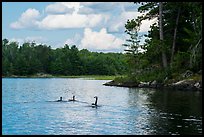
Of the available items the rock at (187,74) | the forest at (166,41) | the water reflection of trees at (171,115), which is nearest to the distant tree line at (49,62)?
the forest at (166,41)

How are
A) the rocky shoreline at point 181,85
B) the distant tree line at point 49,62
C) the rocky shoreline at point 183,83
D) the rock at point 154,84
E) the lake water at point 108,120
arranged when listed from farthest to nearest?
the distant tree line at point 49,62 → the rock at point 154,84 → the rocky shoreline at point 183,83 → the rocky shoreline at point 181,85 → the lake water at point 108,120

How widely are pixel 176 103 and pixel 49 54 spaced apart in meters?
142

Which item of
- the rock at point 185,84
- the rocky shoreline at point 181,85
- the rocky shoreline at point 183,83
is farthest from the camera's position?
the rock at point 185,84

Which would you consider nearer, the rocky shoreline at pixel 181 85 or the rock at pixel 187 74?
the rocky shoreline at pixel 181 85

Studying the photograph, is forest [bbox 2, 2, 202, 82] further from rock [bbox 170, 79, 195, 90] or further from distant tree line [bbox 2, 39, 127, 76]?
distant tree line [bbox 2, 39, 127, 76]

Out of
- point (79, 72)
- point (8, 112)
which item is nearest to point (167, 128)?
point (8, 112)

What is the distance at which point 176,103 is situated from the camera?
127 feet

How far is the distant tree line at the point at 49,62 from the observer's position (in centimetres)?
16125

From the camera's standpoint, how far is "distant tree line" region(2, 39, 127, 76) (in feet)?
Answer: 529

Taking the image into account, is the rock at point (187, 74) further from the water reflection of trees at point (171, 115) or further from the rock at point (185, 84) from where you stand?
the water reflection of trees at point (171, 115)

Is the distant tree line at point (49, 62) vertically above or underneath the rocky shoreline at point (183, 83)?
above

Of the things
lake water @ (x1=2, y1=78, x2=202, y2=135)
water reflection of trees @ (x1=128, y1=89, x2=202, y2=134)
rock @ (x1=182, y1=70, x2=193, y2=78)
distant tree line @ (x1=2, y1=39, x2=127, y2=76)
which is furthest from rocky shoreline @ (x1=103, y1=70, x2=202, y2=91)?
distant tree line @ (x1=2, y1=39, x2=127, y2=76)

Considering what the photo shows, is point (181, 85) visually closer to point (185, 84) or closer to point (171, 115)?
point (185, 84)

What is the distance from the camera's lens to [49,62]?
563 ft
